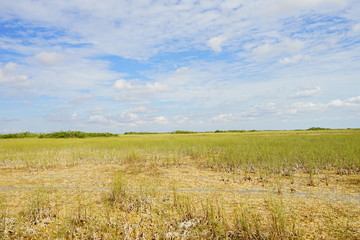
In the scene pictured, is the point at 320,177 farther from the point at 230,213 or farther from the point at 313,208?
the point at 230,213

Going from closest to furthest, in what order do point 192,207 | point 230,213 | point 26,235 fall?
point 26,235 → point 230,213 → point 192,207

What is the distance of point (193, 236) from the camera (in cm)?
418

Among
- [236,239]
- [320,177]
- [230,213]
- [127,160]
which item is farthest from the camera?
[127,160]

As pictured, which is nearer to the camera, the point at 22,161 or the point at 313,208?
the point at 313,208

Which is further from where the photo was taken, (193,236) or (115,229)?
(115,229)

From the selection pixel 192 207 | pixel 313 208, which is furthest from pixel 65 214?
pixel 313 208

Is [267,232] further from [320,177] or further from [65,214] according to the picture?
[320,177]

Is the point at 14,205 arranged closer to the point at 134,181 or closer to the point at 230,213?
the point at 134,181

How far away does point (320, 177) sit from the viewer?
8375mm

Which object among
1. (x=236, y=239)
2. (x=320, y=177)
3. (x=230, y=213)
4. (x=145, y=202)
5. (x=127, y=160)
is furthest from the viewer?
(x=127, y=160)

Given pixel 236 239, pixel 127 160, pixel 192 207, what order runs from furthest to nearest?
pixel 127 160 → pixel 192 207 → pixel 236 239

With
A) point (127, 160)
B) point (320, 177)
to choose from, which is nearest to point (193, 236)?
point (320, 177)

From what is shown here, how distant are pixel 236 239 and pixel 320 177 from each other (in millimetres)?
5866

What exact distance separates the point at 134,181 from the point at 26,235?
4.15 metres
